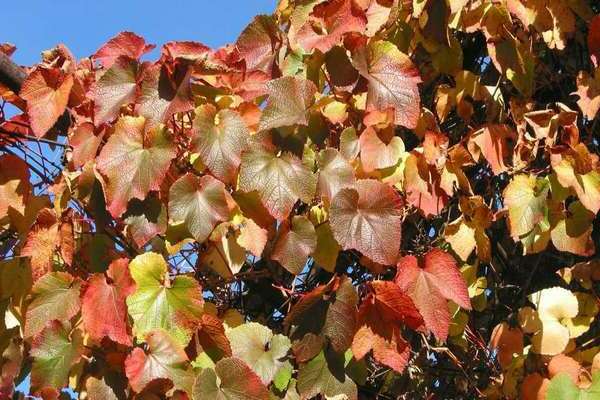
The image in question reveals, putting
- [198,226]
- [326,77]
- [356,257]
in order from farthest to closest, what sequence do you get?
[356,257]
[326,77]
[198,226]

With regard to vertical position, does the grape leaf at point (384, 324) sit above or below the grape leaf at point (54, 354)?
below

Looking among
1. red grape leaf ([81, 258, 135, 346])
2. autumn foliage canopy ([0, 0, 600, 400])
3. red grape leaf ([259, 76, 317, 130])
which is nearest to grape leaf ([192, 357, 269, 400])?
autumn foliage canopy ([0, 0, 600, 400])

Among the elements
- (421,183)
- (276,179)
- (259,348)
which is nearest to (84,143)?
(276,179)

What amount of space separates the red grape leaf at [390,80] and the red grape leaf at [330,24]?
42 millimetres

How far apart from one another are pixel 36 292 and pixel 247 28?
57 cm

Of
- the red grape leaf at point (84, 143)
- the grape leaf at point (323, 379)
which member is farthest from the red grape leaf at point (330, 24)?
the grape leaf at point (323, 379)

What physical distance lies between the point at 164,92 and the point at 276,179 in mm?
233

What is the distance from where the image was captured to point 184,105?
4.49 ft

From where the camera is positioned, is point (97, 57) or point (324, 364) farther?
point (97, 57)

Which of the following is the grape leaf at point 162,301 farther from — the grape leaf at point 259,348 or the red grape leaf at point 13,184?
the red grape leaf at point 13,184

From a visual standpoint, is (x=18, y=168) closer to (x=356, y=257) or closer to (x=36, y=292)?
(x=36, y=292)

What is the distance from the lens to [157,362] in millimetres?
1261

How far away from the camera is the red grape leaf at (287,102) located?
4.42 feet

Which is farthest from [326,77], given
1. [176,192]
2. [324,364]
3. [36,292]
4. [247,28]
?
[36,292]
